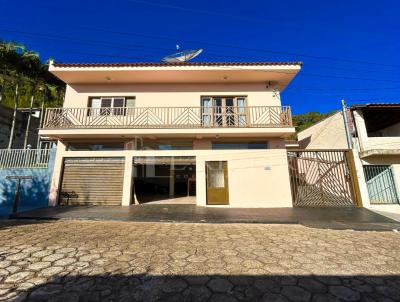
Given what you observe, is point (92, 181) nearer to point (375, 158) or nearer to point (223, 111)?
point (223, 111)

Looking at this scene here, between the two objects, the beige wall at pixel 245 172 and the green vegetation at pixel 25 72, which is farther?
the green vegetation at pixel 25 72

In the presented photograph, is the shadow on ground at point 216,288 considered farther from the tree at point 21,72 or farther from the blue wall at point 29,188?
the tree at point 21,72

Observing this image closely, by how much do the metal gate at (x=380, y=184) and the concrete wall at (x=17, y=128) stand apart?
2432 centimetres

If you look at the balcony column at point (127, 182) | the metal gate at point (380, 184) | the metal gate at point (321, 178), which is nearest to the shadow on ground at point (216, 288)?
the balcony column at point (127, 182)

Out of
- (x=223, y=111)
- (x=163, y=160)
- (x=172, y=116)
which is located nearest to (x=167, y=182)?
(x=163, y=160)

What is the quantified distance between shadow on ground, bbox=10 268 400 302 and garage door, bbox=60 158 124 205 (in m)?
7.57

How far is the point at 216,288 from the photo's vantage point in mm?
2789

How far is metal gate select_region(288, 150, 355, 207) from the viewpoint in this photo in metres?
10.1

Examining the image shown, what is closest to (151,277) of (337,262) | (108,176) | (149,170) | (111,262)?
(111,262)

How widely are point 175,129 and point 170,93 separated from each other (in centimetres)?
278

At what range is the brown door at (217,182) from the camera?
10.0m

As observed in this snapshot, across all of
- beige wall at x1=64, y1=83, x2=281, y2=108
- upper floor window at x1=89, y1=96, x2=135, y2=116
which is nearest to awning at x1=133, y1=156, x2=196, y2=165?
upper floor window at x1=89, y1=96, x2=135, y2=116

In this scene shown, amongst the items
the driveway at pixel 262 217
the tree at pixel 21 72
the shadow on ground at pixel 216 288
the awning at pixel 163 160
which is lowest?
the shadow on ground at pixel 216 288

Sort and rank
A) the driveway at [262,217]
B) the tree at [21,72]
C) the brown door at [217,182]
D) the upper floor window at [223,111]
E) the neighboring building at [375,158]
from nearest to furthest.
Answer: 1. the driveway at [262,217]
2. the neighboring building at [375,158]
3. the brown door at [217,182]
4. the upper floor window at [223,111]
5. the tree at [21,72]
